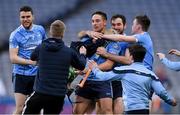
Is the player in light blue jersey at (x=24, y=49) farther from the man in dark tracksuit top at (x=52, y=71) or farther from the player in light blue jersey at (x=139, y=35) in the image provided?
the man in dark tracksuit top at (x=52, y=71)

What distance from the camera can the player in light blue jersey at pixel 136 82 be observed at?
292 inches

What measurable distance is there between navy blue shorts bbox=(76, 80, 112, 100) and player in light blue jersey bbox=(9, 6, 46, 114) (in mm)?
753

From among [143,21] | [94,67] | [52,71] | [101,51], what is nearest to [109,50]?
[101,51]

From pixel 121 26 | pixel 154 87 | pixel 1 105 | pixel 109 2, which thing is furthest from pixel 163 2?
pixel 154 87

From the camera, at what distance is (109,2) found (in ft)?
66.4

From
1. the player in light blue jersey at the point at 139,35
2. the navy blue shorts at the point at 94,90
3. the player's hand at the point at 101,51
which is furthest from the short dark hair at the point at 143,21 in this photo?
the navy blue shorts at the point at 94,90

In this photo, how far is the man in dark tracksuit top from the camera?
746cm

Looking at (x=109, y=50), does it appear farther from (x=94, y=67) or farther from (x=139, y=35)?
(x=94, y=67)

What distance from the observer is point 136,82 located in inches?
293

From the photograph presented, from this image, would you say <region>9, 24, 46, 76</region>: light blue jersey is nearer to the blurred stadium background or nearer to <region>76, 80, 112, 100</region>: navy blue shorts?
<region>76, 80, 112, 100</region>: navy blue shorts

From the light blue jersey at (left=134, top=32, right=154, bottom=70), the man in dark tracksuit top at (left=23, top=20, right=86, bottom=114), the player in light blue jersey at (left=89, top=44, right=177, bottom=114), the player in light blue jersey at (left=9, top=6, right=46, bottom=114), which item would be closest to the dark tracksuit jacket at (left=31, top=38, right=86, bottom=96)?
the man in dark tracksuit top at (left=23, top=20, right=86, bottom=114)

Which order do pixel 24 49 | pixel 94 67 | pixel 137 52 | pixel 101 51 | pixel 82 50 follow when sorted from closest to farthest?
pixel 137 52 → pixel 94 67 → pixel 82 50 → pixel 101 51 → pixel 24 49

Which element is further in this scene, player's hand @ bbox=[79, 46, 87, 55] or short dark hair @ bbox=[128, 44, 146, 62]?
player's hand @ bbox=[79, 46, 87, 55]

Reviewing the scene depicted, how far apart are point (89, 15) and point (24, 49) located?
1029cm
